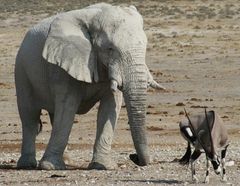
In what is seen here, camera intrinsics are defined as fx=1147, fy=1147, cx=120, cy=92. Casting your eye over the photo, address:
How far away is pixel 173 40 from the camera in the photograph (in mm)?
42812

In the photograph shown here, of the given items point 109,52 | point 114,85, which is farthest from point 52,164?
point 109,52

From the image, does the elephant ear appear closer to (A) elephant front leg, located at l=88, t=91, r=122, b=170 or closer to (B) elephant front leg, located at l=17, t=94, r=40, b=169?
(A) elephant front leg, located at l=88, t=91, r=122, b=170

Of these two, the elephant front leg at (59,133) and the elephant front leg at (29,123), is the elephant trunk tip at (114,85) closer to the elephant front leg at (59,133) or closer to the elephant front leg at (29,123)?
the elephant front leg at (59,133)

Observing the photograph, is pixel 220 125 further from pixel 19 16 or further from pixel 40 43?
pixel 19 16

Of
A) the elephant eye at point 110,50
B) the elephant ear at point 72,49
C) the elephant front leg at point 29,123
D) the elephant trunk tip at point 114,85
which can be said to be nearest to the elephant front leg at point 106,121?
the elephant ear at point 72,49

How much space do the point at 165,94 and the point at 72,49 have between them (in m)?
13.1

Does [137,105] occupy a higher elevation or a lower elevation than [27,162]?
higher

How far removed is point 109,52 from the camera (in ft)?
49.3

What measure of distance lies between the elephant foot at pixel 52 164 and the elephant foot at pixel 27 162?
542mm

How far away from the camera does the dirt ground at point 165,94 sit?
14430 mm

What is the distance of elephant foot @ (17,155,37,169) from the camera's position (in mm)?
16000

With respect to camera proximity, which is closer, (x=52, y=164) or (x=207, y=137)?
(x=207, y=137)

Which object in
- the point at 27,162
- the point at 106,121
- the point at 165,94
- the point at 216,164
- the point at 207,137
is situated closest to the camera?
the point at 216,164

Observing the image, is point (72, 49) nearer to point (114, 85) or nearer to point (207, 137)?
point (114, 85)
